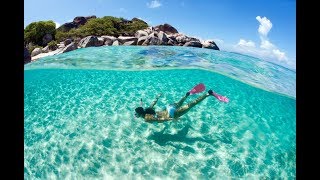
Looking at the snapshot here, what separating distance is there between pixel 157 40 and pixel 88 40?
26.4ft

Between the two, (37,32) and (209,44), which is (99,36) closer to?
(37,32)

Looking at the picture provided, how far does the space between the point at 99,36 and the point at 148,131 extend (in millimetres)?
30173

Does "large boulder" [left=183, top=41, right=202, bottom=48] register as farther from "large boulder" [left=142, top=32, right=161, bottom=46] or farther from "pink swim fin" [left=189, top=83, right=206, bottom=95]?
"pink swim fin" [left=189, top=83, right=206, bottom=95]

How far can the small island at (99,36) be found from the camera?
94.5ft

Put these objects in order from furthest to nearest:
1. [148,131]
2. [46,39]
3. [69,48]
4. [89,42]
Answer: [46,39] < [89,42] < [69,48] < [148,131]

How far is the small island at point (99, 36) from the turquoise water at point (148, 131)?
36.9ft

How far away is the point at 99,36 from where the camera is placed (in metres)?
36.8

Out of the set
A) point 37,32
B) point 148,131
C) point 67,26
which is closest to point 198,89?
point 148,131

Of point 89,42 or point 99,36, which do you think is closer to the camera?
point 89,42

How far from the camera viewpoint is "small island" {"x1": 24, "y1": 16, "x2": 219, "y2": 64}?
28797 mm

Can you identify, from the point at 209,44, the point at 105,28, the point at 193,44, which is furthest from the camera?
the point at 105,28
